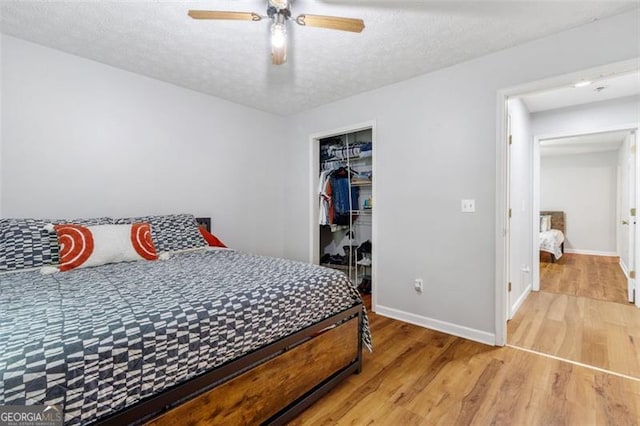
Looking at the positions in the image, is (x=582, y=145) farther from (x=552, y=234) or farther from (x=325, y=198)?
(x=325, y=198)

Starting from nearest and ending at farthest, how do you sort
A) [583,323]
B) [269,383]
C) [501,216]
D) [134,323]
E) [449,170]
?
[134,323] < [269,383] < [501,216] < [449,170] < [583,323]

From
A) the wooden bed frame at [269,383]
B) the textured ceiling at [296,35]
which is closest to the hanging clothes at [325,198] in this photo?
the textured ceiling at [296,35]

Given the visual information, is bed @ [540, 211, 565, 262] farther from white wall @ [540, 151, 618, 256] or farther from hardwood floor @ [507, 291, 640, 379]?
hardwood floor @ [507, 291, 640, 379]

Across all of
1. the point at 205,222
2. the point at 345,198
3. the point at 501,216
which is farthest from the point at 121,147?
the point at 501,216

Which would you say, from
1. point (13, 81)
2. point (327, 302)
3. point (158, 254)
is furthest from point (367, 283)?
point (13, 81)

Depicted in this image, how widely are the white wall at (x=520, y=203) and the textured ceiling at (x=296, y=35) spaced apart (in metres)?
0.92

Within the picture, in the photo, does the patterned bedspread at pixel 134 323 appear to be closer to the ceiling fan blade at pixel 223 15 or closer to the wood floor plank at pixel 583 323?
the ceiling fan blade at pixel 223 15

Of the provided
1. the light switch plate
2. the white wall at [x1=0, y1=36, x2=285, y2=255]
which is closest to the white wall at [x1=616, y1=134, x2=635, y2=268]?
the light switch plate

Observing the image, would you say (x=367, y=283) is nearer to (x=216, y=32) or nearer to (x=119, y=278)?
(x=119, y=278)

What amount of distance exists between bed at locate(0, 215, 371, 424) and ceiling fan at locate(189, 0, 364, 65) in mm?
1432

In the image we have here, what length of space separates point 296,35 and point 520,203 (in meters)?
2.95

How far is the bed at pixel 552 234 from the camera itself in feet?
17.4

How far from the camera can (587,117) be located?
3.41 m

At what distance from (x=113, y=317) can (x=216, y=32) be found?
1.94 meters
